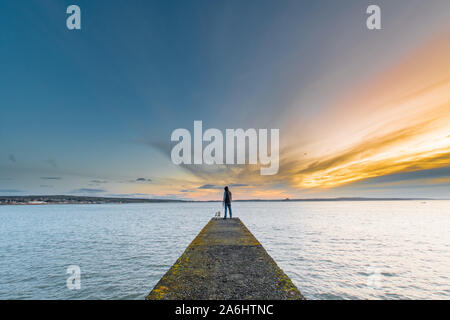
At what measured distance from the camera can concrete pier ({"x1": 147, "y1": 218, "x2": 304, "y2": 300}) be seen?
14.1 feet

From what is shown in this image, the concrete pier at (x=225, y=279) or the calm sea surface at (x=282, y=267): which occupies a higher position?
the concrete pier at (x=225, y=279)

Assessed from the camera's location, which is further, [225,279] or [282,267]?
[282,267]

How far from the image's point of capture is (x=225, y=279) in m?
5.05

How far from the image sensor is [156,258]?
40.8ft

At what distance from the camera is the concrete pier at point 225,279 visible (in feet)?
14.1

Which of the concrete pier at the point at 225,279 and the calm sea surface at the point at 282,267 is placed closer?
the concrete pier at the point at 225,279

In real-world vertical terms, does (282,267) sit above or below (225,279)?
below

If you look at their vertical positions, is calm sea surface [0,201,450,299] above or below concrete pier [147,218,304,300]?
below

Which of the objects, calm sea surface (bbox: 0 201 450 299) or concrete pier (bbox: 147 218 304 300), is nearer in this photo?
concrete pier (bbox: 147 218 304 300)
